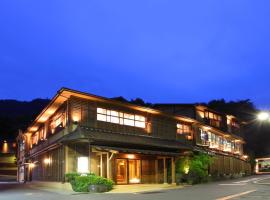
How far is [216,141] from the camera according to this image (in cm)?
5162

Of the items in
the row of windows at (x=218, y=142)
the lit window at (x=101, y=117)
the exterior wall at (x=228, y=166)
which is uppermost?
the lit window at (x=101, y=117)

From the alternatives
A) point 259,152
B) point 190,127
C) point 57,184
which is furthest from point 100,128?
point 259,152

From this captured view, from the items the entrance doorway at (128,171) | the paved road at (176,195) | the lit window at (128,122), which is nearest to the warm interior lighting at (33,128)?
the entrance doorway at (128,171)

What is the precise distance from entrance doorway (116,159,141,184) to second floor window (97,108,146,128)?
3.13m

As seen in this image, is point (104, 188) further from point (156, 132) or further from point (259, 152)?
point (259, 152)

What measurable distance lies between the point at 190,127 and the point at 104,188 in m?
19.2

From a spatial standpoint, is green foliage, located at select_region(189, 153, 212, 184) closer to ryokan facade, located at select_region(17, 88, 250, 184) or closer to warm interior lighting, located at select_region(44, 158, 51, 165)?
ryokan facade, located at select_region(17, 88, 250, 184)

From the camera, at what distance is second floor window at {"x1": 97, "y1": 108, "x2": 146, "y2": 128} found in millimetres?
30858

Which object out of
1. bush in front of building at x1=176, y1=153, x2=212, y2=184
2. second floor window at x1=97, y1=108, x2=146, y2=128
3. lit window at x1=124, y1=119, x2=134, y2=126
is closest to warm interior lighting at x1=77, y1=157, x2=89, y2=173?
second floor window at x1=97, y1=108, x2=146, y2=128

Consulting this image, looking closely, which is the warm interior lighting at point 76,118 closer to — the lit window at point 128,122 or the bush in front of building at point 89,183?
the bush in front of building at point 89,183

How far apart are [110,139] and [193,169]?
9760mm

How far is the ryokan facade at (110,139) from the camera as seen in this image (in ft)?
94.1

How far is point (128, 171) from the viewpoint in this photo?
1345 inches

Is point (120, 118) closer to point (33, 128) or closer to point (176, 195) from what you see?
point (176, 195)
